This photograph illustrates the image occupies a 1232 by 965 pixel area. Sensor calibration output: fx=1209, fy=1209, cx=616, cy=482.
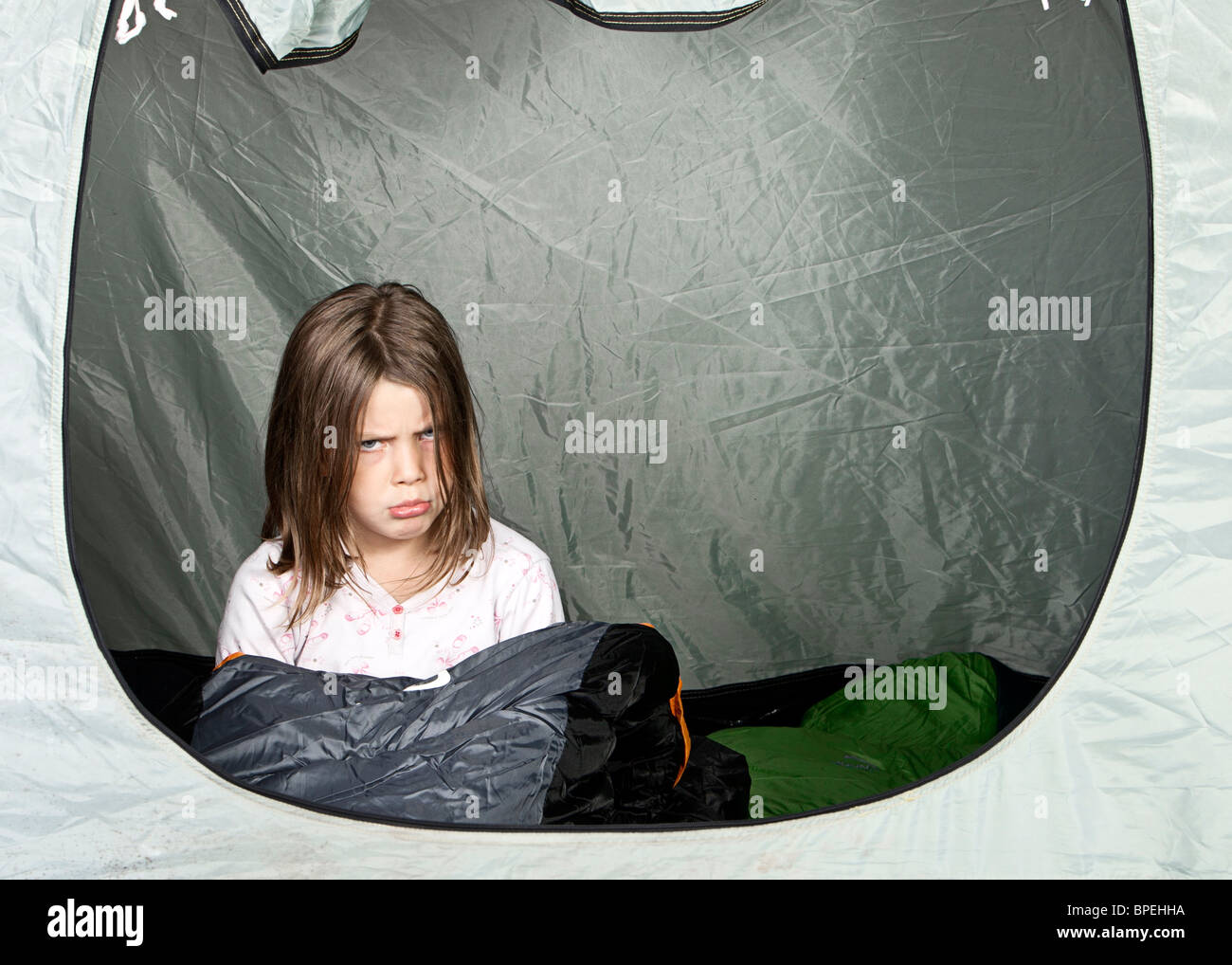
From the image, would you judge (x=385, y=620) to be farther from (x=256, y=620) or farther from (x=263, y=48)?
(x=263, y=48)

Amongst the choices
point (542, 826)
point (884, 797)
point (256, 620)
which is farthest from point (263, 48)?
point (884, 797)

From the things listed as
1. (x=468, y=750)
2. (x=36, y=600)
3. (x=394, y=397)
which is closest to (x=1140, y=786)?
(x=468, y=750)

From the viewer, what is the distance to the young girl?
1.25 meters

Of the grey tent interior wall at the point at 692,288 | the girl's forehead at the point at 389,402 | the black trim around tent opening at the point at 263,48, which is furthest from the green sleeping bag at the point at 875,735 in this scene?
the black trim around tent opening at the point at 263,48

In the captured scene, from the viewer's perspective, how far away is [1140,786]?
100 centimetres

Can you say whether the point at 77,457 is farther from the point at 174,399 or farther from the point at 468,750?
the point at 468,750

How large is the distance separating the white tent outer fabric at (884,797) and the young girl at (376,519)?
31 cm

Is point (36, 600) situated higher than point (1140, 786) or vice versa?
point (36, 600)

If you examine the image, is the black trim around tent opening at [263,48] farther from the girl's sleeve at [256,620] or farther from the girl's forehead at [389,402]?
the girl's sleeve at [256,620]

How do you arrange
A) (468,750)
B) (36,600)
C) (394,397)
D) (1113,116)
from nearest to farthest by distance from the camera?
1. (36,600)
2. (468,750)
3. (394,397)
4. (1113,116)

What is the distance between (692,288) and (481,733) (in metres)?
0.87

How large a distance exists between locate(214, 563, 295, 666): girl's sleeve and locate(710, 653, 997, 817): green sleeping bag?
2.02 ft

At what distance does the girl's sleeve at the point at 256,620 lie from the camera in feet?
4.22

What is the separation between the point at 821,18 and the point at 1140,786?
1127 mm
